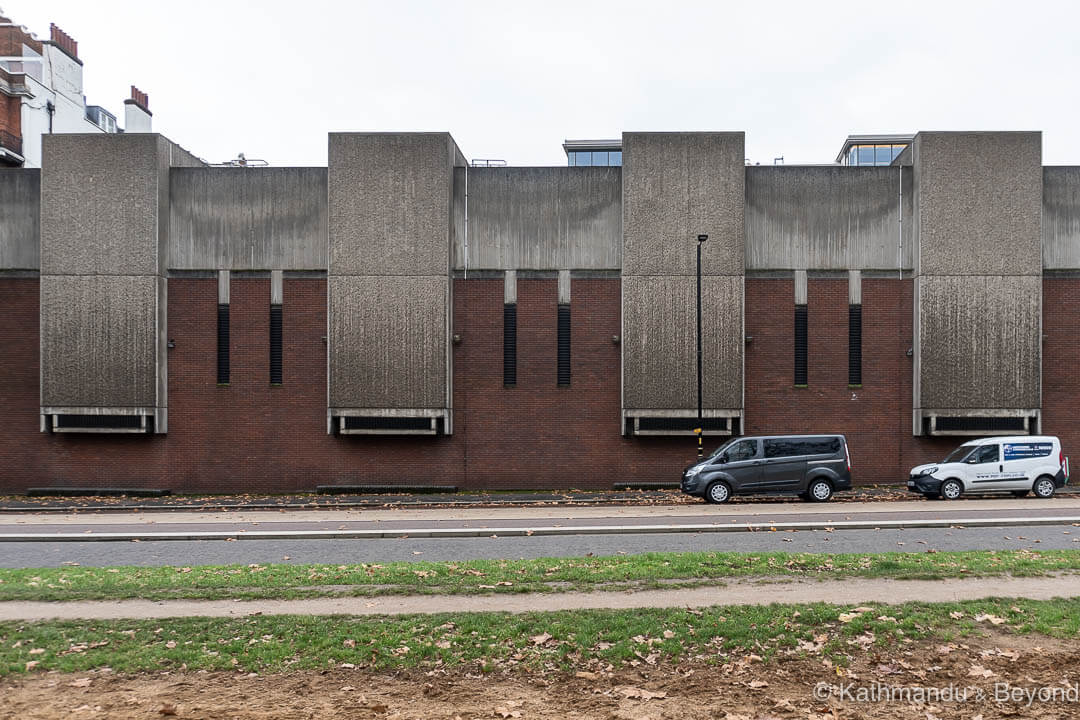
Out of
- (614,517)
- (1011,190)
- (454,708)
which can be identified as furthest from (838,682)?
(1011,190)

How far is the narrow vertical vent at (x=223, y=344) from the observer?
27.2 m

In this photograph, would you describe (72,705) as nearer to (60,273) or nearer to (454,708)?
(454,708)

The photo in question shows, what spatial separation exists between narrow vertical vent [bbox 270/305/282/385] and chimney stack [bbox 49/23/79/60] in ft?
75.4

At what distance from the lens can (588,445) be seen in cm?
2689

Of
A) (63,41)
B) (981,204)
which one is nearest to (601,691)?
(981,204)

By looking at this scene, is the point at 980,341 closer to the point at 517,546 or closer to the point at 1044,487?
the point at 1044,487

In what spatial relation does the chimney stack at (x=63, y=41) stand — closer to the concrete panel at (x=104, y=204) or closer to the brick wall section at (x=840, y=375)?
the concrete panel at (x=104, y=204)

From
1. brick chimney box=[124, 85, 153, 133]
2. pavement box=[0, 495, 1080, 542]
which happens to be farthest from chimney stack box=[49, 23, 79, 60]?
pavement box=[0, 495, 1080, 542]

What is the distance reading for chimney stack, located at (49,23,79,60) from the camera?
38969 millimetres

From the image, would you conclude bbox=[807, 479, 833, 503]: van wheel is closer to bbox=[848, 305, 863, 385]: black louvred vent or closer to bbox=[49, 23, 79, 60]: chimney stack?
bbox=[848, 305, 863, 385]: black louvred vent

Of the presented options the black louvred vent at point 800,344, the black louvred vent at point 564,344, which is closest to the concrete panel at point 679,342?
the black louvred vent at point 564,344

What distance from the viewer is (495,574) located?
11008 millimetres

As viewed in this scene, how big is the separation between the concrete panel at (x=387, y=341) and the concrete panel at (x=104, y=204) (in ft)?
22.0

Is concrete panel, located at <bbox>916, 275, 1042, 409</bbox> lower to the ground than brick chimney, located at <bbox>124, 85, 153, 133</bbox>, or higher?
lower
